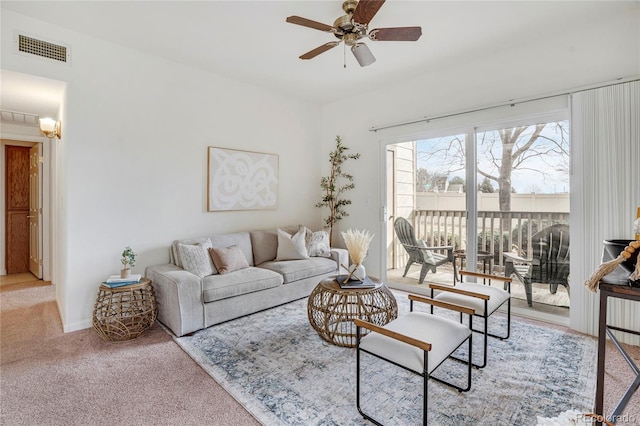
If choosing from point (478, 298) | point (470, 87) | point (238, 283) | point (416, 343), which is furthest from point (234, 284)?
point (470, 87)

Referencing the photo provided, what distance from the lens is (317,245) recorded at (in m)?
4.25

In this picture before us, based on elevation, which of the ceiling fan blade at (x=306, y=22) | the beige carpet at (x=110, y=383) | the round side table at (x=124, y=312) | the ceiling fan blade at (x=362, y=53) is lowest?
the beige carpet at (x=110, y=383)

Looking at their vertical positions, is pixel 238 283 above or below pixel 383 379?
above

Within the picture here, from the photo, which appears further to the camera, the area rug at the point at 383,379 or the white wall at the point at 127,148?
the white wall at the point at 127,148

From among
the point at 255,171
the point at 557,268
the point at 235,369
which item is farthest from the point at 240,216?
the point at 557,268

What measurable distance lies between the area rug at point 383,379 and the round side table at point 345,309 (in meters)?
0.12

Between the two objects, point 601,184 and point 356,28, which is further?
point 601,184

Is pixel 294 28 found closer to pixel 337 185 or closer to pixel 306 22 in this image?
pixel 306 22

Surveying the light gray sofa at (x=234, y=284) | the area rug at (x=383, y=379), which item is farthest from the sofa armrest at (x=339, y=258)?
the area rug at (x=383, y=379)

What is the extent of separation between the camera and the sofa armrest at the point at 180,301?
278 cm

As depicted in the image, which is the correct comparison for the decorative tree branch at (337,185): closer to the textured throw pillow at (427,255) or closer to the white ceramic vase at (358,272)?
the textured throw pillow at (427,255)

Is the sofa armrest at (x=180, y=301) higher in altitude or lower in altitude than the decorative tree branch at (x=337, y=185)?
lower

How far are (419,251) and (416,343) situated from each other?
277cm

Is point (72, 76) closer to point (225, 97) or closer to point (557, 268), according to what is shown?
point (225, 97)
